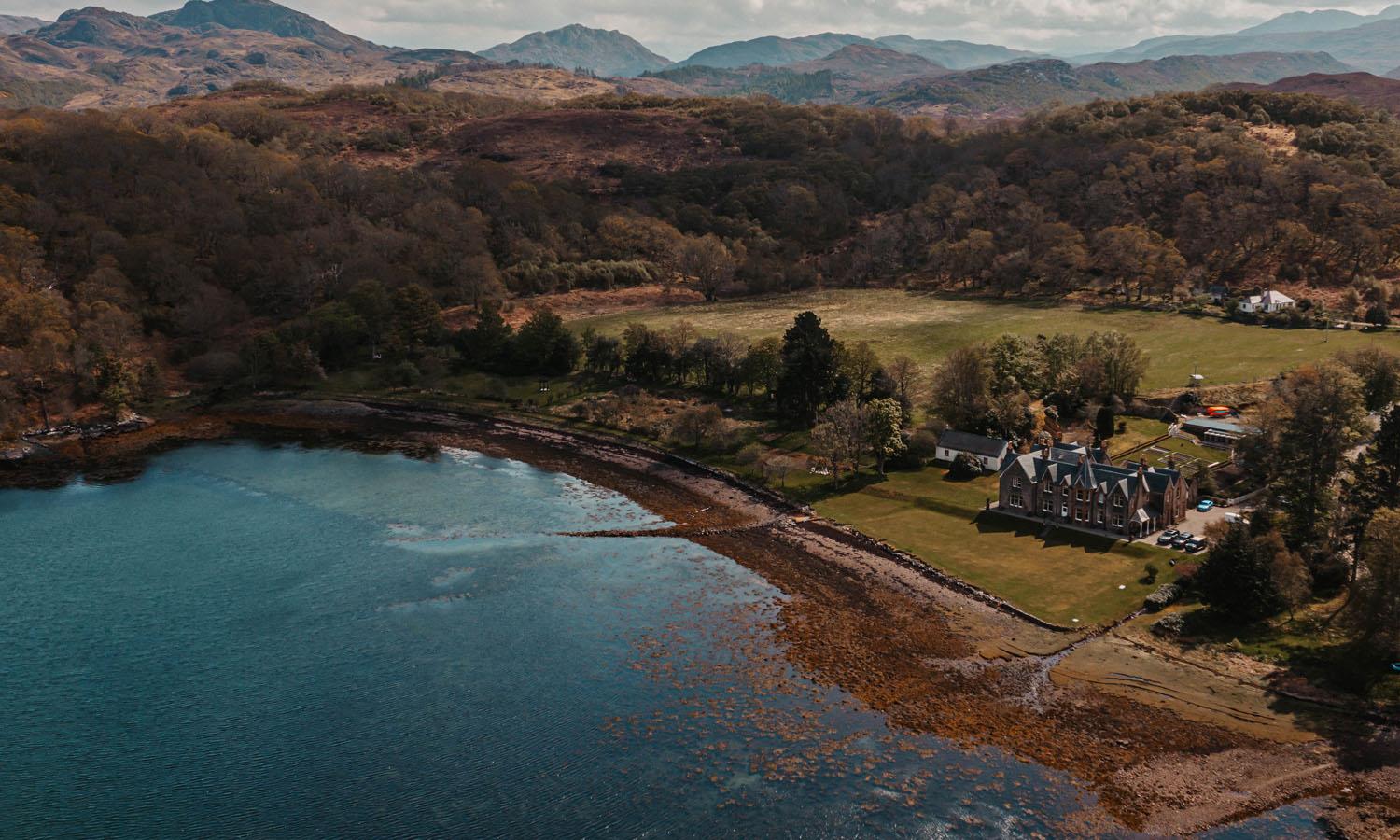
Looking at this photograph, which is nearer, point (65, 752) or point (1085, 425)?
point (65, 752)

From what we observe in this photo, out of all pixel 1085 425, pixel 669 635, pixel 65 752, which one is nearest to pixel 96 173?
pixel 65 752

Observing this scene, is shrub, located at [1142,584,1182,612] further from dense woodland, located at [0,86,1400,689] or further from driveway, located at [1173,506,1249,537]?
driveway, located at [1173,506,1249,537]

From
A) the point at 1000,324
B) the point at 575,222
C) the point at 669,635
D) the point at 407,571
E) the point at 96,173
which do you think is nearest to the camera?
the point at 669,635

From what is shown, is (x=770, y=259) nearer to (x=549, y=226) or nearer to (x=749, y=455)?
(x=549, y=226)

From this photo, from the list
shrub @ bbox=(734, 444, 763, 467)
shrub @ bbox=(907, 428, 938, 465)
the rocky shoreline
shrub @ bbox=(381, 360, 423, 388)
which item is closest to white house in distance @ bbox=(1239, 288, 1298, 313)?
shrub @ bbox=(907, 428, 938, 465)

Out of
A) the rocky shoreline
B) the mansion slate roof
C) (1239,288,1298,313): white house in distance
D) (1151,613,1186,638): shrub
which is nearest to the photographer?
the rocky shoreline

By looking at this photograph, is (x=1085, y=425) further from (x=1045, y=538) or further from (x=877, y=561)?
(x=877, y=561)

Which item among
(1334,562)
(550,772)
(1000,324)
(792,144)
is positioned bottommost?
(550,772)

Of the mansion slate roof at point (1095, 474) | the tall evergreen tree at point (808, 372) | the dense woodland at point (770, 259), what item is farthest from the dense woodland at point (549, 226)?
the mansion slate roof at point (1095, 474)

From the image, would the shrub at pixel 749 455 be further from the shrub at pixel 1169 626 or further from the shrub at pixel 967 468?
the shrub at pixel 1169 626
